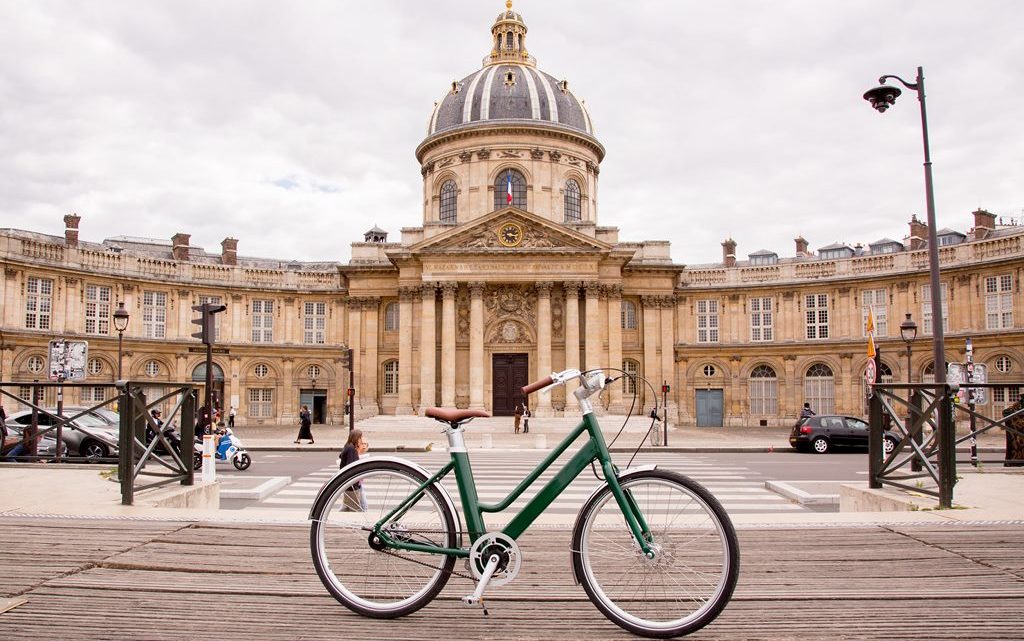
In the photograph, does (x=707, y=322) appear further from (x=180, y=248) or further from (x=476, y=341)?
(x=180, y=248)

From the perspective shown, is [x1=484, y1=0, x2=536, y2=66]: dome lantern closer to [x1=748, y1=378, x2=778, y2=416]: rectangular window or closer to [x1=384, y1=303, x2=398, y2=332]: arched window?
[x1=384, y1=303, x2=398, y2=332]: arched window

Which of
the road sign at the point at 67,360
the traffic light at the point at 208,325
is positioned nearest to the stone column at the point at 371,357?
the road sign at the point at 67,360

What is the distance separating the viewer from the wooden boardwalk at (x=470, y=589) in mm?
4781

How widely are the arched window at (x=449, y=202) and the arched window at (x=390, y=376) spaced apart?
1046 cm

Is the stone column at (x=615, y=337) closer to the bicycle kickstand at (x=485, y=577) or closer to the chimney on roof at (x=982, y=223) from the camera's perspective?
the chimney on roof at (x=982, y=223)

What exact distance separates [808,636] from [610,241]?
48204 mm

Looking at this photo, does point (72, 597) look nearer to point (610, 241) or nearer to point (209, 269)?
point (610, 241)

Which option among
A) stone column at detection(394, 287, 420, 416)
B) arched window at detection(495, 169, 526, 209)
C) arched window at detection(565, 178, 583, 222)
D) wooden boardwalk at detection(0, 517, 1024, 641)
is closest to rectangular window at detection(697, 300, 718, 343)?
arched window at detection(565, 178, 583, 222)

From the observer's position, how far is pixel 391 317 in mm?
53625

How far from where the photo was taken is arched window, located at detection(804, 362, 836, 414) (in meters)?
52.1

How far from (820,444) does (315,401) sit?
116ft

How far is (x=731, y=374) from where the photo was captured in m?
54.2

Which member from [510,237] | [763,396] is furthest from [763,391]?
[510,237]

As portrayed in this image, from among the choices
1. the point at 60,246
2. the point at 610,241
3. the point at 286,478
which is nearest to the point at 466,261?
the point at 610,241
